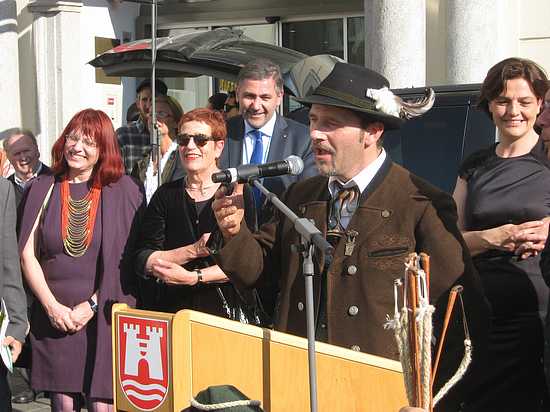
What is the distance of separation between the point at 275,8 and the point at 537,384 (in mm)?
11181

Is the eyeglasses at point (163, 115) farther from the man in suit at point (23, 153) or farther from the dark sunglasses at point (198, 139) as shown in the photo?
the dark sunglasses at point (198, 139)

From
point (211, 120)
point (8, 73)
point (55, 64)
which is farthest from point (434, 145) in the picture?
point (55, 64)

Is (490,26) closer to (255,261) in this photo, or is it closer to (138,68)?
(138,68)

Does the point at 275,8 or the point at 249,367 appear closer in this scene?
the point at 249,367

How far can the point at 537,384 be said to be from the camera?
4.31m

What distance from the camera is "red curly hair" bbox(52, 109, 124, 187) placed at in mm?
5494

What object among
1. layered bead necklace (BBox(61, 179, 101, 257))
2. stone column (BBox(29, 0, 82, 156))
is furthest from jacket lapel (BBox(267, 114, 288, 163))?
stone column (BBox(29, 0, 82, 156))

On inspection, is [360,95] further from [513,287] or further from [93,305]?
[93,305]

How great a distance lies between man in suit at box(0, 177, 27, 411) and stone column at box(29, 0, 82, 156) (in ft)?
28.1

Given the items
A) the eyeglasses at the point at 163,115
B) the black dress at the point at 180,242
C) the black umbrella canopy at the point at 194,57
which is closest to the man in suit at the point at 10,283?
the black dress at the point at 180,242

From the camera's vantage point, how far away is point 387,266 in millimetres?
3383

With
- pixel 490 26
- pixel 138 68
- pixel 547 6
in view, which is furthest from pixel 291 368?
pixel 547 6

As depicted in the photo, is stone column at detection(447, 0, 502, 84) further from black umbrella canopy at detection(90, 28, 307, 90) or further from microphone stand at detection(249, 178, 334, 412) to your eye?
microphone stand at detection(249, 178, 334, 412)

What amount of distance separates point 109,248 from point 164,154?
5.52 feet
